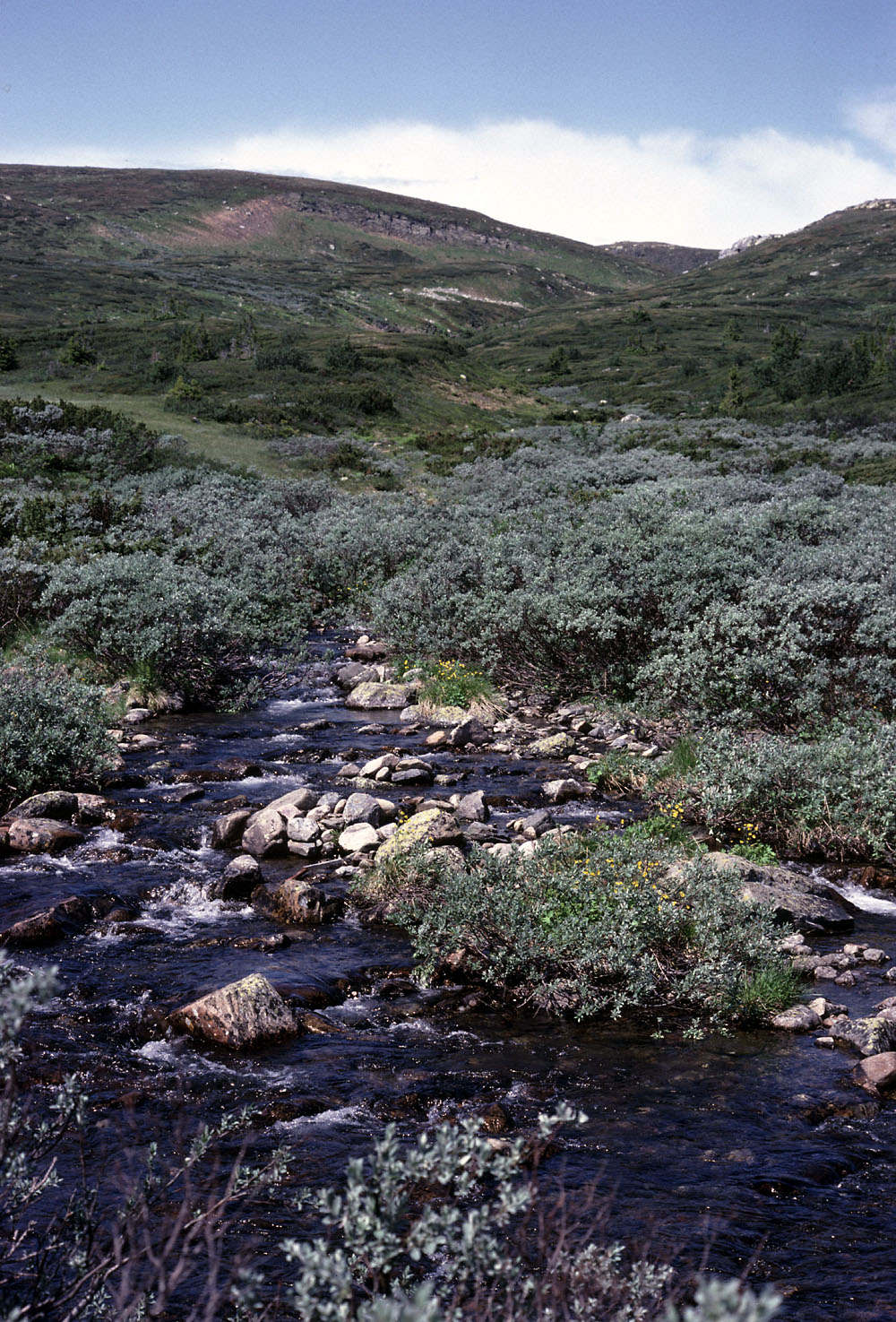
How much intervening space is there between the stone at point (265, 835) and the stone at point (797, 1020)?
5242mm

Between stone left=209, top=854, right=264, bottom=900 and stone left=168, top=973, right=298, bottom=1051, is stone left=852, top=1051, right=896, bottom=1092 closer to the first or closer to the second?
stone left=168, top=973, right=298, bottom=1051

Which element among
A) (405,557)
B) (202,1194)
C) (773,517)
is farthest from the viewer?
(405,557)

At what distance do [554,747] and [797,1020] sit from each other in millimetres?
6829

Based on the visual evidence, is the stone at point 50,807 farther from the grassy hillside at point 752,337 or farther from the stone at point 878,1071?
the grassy hillside at point 752,337

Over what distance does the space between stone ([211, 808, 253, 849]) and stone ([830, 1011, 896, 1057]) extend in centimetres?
612

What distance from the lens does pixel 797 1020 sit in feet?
22.8

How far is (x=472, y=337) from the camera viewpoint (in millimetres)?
132250

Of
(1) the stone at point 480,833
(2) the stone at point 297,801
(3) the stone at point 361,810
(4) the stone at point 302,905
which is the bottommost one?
(4) the stone at point 302,905

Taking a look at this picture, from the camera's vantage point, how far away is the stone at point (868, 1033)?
646 centimetres

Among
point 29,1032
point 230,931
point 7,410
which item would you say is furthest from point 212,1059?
point 7,410

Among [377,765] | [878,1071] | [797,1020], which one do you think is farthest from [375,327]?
[878,1071]

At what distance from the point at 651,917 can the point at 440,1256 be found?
3.46 m

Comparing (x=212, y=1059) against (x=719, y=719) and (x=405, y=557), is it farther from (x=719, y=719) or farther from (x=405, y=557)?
(x=405, y=557)

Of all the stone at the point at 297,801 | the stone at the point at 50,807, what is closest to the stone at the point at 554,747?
the stone at the point at 297,801
